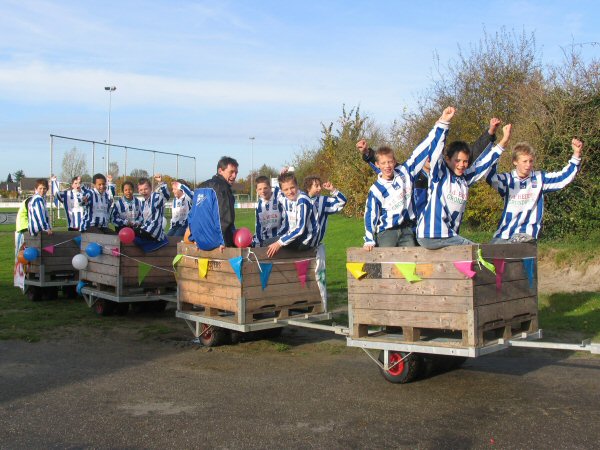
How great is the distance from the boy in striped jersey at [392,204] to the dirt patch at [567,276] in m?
5.50

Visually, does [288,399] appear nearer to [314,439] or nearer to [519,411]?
[314,439]

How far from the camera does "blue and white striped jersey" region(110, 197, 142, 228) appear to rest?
11953 millimetres

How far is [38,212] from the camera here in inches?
482

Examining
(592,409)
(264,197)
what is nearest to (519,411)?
(592,409)

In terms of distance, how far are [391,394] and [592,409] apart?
169 centimetres

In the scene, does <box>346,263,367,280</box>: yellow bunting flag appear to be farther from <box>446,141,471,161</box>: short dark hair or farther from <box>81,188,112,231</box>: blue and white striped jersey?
<box>81,188,112,231</box>: blue and white striped jersey

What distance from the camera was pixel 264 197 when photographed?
9016mm

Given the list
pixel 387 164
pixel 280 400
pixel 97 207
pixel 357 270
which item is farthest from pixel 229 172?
pixel 97 207

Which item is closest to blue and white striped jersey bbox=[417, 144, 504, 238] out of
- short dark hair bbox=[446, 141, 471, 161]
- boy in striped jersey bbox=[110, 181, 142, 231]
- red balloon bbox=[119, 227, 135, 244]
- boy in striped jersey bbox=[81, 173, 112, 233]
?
short dark hair bbox=[446, 141, 471, 161]

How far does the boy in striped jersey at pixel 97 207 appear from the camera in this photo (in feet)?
39.7

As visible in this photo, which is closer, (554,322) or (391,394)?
(391,394)

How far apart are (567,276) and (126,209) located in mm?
8296

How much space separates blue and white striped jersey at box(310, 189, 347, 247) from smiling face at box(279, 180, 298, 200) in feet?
0.86

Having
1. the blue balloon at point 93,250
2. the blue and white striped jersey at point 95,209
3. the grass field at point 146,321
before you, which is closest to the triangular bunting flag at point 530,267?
the grass field at point 146,321
